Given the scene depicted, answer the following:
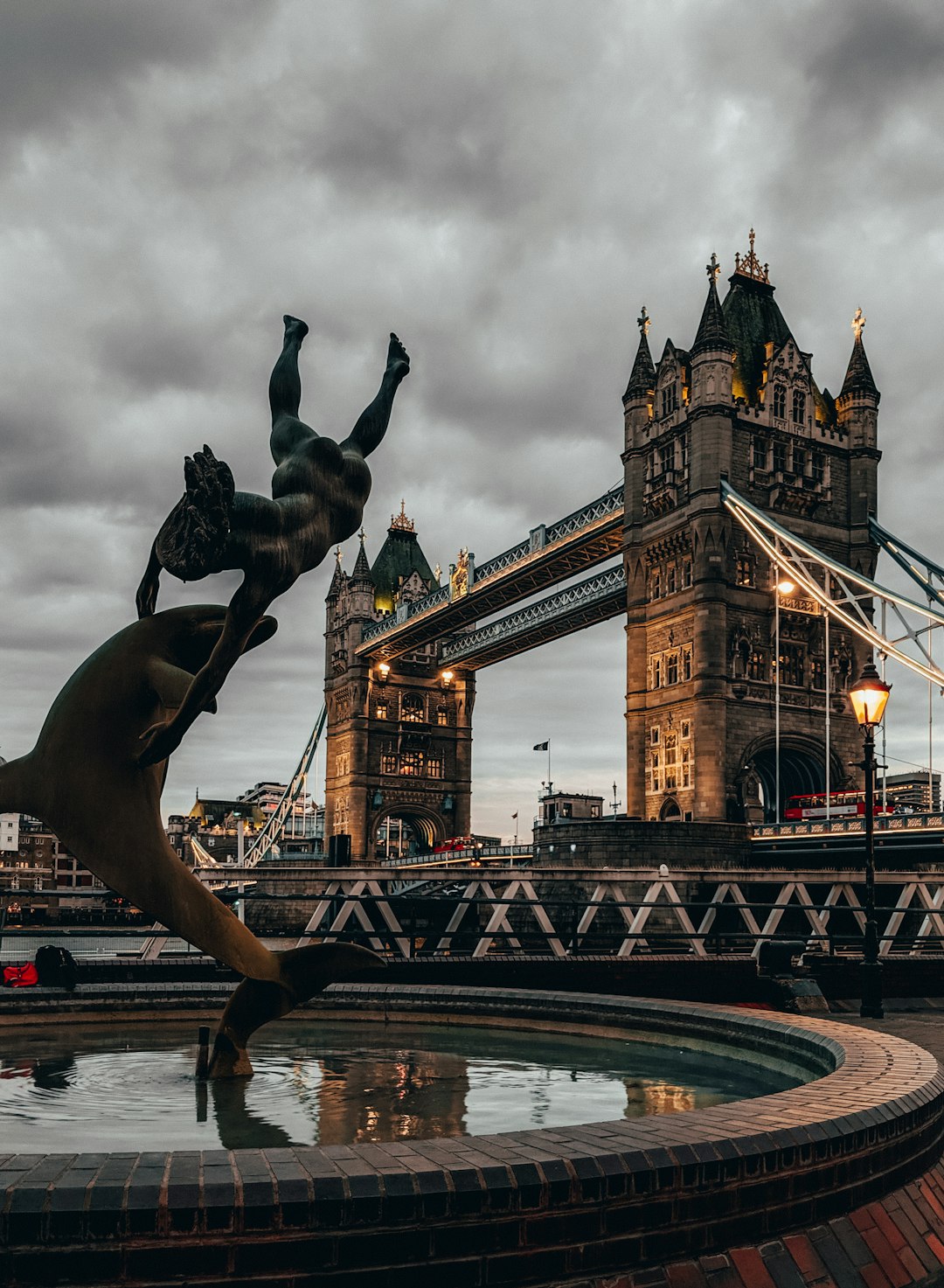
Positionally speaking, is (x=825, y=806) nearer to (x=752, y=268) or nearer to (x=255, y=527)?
(x=752, y=268)

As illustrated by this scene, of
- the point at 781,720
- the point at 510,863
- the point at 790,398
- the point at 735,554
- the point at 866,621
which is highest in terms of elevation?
the point at 790,398

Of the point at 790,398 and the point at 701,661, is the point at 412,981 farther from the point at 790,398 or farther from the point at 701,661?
the point at 790,398

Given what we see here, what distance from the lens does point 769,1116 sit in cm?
431

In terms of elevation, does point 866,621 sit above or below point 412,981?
above

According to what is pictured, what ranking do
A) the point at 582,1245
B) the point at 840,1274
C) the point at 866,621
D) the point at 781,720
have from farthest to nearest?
the point at 781,720, the point at 866,621, the point at 840,1274, the point at 582,1245

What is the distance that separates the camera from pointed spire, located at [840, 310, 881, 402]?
176 ft

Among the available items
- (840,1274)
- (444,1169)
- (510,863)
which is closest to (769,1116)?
(840,1274)

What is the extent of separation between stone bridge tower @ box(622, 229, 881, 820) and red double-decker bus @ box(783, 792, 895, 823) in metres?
1.52

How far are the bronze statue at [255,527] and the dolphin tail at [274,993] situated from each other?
1347 mm

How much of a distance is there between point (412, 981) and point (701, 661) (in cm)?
3598

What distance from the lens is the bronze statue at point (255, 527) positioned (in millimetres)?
5551

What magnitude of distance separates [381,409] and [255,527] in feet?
5.16

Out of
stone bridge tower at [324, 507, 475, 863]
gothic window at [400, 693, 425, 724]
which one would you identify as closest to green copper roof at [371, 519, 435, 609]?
stone bridge tower at [324, 507, 475, 863]

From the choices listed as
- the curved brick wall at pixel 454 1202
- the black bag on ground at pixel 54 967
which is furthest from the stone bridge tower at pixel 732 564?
the curved brick wall at pixel 454 1202
